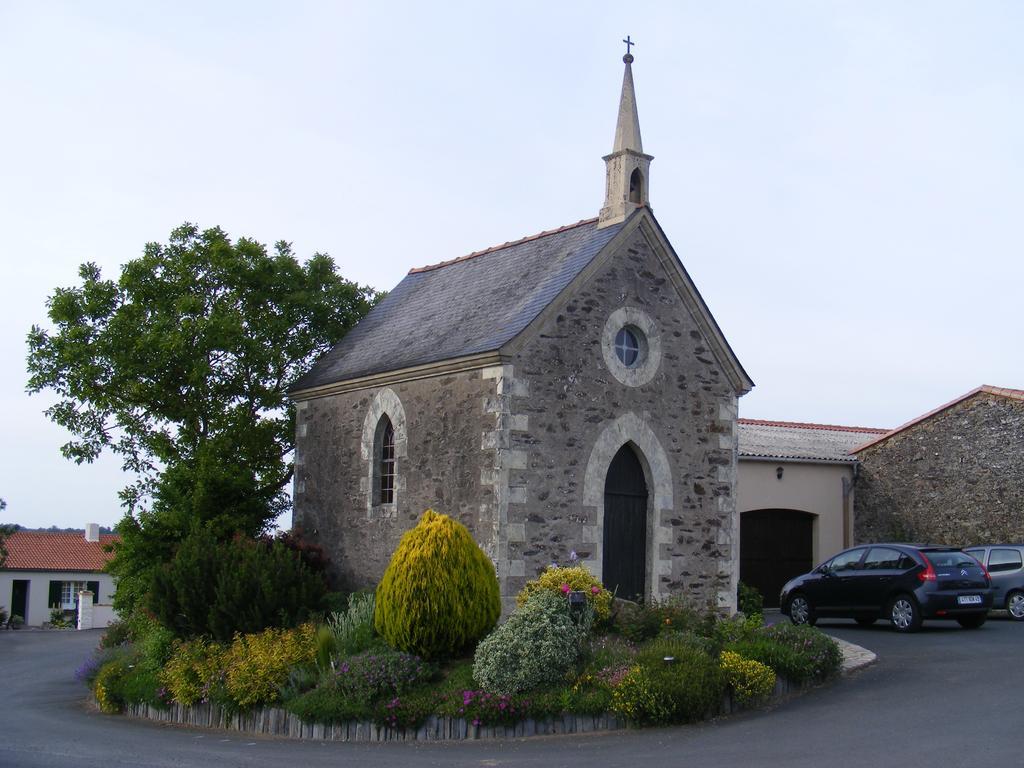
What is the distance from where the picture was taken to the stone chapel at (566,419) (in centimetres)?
1619

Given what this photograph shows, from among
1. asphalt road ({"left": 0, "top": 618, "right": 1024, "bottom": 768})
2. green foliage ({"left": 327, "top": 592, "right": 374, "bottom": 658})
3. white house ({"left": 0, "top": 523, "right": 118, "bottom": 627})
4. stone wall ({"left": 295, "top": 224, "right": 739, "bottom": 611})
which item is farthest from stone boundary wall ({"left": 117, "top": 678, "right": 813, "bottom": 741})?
white house ({"left": 0, "top": 523, "right": 118, "bottom": 627})

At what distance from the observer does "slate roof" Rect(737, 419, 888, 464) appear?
2683 centimetres

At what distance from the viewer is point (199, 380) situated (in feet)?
69.6

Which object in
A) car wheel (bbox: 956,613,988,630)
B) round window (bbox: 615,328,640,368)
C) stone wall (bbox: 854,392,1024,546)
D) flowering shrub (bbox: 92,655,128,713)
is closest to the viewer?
flowering shrub (bbox: 92,655,128,713)

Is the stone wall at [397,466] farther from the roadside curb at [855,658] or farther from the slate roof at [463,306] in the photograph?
the roadside curb at [855,658]

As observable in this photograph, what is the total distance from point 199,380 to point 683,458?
30.1 ft

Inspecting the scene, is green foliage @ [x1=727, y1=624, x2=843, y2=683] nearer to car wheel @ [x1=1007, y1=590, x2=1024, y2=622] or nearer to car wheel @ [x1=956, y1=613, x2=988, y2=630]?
car wheel @ [x1=956, y1=613, x2=988, y2=630]

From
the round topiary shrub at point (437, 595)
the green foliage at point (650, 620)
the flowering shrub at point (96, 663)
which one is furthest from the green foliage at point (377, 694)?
the flowering shrub at point (96, 663)

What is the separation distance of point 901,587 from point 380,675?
943 cm

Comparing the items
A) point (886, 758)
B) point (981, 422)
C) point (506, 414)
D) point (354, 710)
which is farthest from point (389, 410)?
point (981, 422)

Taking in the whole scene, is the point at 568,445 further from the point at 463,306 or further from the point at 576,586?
the point at 463,306

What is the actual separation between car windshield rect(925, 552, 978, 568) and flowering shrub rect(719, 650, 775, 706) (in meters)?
6.53

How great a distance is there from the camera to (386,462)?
1891 cm

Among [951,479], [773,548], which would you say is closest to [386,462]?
[773,548]
